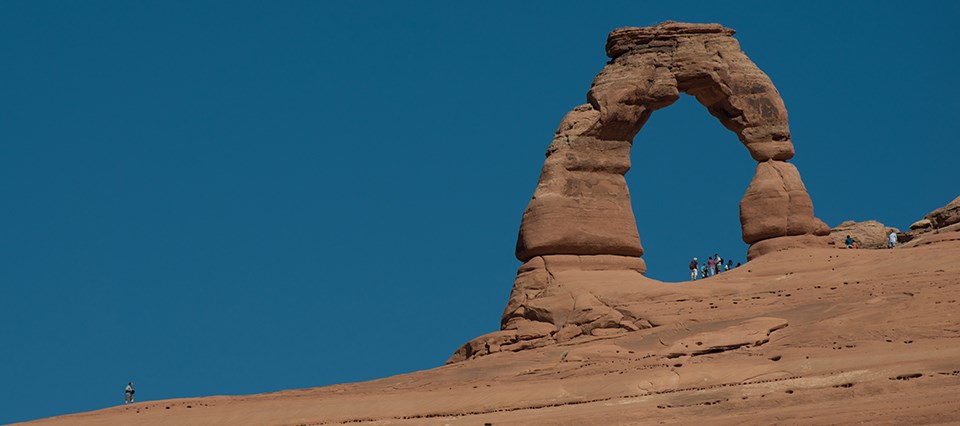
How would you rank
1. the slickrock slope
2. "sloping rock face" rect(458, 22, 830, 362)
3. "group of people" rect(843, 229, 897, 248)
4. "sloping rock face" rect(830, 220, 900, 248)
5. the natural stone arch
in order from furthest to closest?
"sloping rock face" rect(830, 220, 900, 248), "group of people" rect(843, 229, 897, 248), the natural stone arch, "sloping rock face" rect(458, 22, 830, 362), the slickrock slope

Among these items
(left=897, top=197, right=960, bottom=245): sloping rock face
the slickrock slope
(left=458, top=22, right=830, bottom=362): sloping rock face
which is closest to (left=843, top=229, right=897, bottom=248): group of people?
(left=897, top=197, right=960, bottom=245): sloping rock face

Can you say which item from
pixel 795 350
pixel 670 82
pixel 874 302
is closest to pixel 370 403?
pixel 795 350

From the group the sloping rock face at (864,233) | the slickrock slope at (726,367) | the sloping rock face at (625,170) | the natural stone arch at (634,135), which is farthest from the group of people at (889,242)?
the slickrock slope at (726,367)

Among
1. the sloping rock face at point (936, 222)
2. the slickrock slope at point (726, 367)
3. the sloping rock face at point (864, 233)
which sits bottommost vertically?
the slickrock slope at point (726, 367)

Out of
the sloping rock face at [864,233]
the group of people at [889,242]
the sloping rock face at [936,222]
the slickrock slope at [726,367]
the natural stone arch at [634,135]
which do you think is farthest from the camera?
the sloping rock face at [864,233]

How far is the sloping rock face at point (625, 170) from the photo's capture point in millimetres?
40250

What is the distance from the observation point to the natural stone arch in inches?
1601

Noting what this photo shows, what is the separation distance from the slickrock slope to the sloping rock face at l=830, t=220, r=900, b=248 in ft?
40.4

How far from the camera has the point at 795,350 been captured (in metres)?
32.6

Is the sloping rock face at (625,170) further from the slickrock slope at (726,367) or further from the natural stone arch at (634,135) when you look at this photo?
the slickrock slope at (726,367)

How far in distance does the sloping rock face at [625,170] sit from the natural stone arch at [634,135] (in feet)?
0.08

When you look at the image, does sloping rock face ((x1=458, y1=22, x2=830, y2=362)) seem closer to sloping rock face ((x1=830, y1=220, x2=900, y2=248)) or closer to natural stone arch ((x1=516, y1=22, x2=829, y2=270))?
natural stone arch ((x1=516, y1=22, x2=829, y2=270))

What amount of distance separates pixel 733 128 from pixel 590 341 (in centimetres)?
861

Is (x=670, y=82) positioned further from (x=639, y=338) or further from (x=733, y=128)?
(x=639, y=338)
